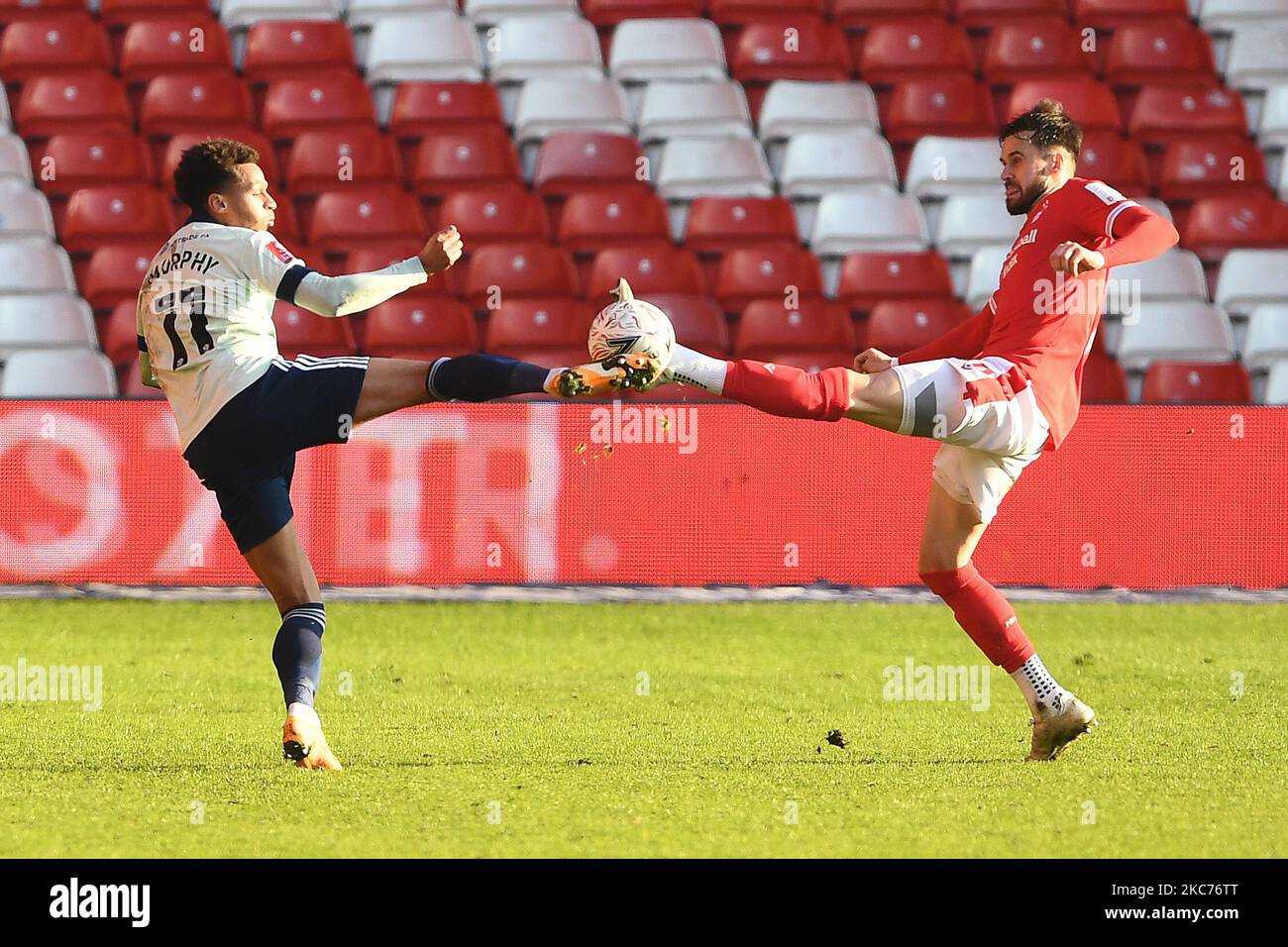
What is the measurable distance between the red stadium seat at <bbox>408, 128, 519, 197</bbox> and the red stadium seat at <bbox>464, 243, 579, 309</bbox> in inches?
40.3

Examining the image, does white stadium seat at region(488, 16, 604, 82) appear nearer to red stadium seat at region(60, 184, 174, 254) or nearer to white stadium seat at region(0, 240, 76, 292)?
red stadium seat at region(60, 184, 174, 254)

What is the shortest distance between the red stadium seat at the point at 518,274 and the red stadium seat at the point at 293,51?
8.62ft

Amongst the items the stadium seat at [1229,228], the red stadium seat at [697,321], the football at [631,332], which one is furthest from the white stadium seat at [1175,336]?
the football at [631,332]

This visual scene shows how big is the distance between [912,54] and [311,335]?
5489 mm

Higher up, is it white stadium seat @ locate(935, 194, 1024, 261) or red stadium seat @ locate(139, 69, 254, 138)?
red stadium seat @ locate(139, 69, 254, 138)

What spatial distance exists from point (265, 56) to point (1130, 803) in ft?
34.5

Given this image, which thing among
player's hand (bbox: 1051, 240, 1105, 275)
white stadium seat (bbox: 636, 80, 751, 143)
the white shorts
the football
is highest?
white stadium seat (bbox: 636, 80, 751, 143)

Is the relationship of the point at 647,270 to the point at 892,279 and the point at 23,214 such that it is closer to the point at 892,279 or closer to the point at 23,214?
the point at 892,279

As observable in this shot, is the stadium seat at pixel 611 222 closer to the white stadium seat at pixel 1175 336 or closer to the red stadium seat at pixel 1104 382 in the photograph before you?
the red stadium seat at pixel 1104 382

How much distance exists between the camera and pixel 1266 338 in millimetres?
11391

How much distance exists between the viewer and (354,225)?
1184 cm

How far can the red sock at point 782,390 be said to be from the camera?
4.62 meters

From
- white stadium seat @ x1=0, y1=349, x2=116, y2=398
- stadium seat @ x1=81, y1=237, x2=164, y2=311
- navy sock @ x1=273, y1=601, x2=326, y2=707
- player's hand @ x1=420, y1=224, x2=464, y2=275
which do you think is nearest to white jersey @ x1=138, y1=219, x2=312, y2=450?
player's hand @ x1=420, y1=224, x2=464, y2=275

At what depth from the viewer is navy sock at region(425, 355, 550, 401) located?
189 inches
